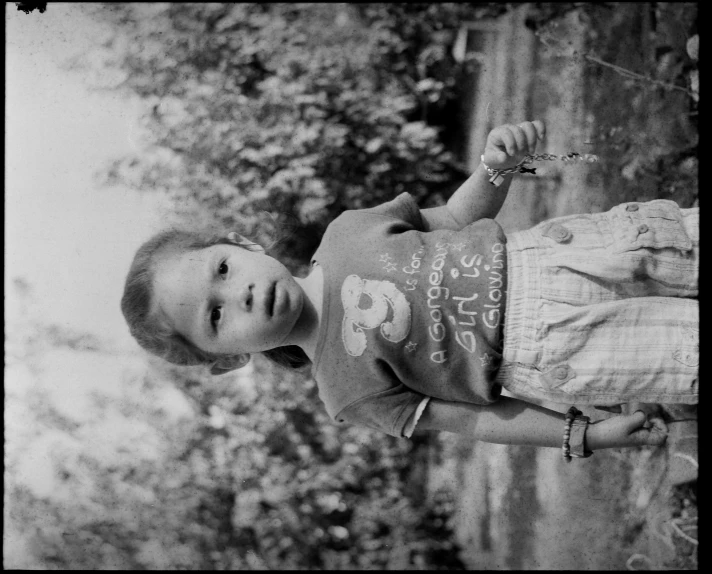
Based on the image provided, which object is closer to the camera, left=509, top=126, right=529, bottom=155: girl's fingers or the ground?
left=509, top=126, right=529, bottom=155: girl's fingers

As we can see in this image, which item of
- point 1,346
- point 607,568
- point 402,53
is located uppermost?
point 402,53

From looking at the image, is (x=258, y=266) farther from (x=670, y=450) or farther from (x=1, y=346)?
(x=670, y=450)

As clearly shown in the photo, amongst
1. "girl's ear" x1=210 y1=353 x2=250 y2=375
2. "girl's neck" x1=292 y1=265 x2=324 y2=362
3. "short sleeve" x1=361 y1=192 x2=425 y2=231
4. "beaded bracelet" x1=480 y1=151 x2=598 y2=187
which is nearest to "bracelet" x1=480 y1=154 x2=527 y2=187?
"beaded bracelet" x1=480 y1=151 x2=598 y2=187

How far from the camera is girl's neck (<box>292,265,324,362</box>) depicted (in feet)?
2.88

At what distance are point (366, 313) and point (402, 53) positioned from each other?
56cm

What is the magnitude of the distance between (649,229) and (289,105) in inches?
23.4

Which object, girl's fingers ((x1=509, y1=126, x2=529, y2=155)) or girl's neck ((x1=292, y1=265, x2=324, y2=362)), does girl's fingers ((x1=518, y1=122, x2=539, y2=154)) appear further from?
girl's neck ((x1=292, y1=265, x2=324, y2=362))

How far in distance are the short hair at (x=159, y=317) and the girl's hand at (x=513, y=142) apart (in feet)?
1.09

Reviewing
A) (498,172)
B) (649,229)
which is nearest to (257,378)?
(498,172)

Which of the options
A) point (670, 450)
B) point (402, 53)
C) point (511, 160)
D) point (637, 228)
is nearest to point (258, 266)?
point (511, 160)

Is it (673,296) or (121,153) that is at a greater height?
(121,153)

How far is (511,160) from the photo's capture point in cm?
85

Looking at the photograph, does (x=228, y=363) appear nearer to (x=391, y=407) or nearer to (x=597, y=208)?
(x=391, y=407)

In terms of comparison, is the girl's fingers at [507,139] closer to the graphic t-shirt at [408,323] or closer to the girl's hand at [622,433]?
the graphic t-shirt at [408,323]
